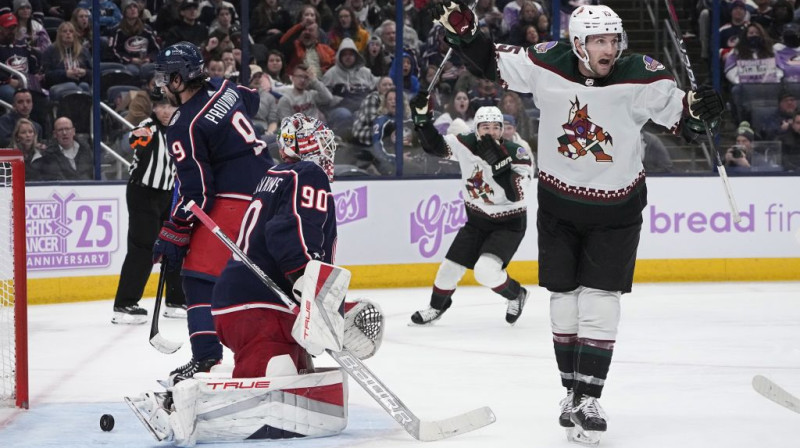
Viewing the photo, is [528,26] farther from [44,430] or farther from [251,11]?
[44,430]

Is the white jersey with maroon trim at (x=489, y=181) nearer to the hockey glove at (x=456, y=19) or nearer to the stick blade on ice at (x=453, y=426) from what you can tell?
the hockey glove at (x=456, y=19)

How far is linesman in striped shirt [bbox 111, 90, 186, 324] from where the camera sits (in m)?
7.18

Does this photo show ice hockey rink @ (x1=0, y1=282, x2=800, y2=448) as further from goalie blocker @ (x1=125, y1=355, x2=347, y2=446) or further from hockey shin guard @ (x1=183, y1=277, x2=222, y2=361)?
hockey shin guard @ (x1=183, y1=277, x2=222, y2=361)

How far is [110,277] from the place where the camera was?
832 cm

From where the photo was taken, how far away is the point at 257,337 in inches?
153

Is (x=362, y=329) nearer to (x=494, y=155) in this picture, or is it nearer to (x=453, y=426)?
(x=453, y=426)

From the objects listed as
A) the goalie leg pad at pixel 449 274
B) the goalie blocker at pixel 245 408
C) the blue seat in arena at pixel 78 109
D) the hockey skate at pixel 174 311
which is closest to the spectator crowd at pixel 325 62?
the blue seat in arena at pixel 78 109

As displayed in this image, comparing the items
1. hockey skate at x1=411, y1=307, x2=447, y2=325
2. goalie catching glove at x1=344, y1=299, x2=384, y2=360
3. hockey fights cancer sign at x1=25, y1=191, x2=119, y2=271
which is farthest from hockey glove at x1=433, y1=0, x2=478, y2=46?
hockey fights cancer sign at x1=25, y1=191, x2=119, y2=271

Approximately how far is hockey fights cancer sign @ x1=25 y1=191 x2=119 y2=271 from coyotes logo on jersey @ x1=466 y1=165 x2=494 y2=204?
251 centimetres

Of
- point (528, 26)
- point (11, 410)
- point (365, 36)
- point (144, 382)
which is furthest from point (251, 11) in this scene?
point (11, 410)

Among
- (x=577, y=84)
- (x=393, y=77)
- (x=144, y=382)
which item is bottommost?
(x=144, y=382)

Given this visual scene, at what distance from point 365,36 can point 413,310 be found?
9.31ft

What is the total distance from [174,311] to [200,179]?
3.22 metres

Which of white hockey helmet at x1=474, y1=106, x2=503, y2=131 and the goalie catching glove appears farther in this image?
white hockey helmet at x1=474, y1=106, x2=503, y2=131
